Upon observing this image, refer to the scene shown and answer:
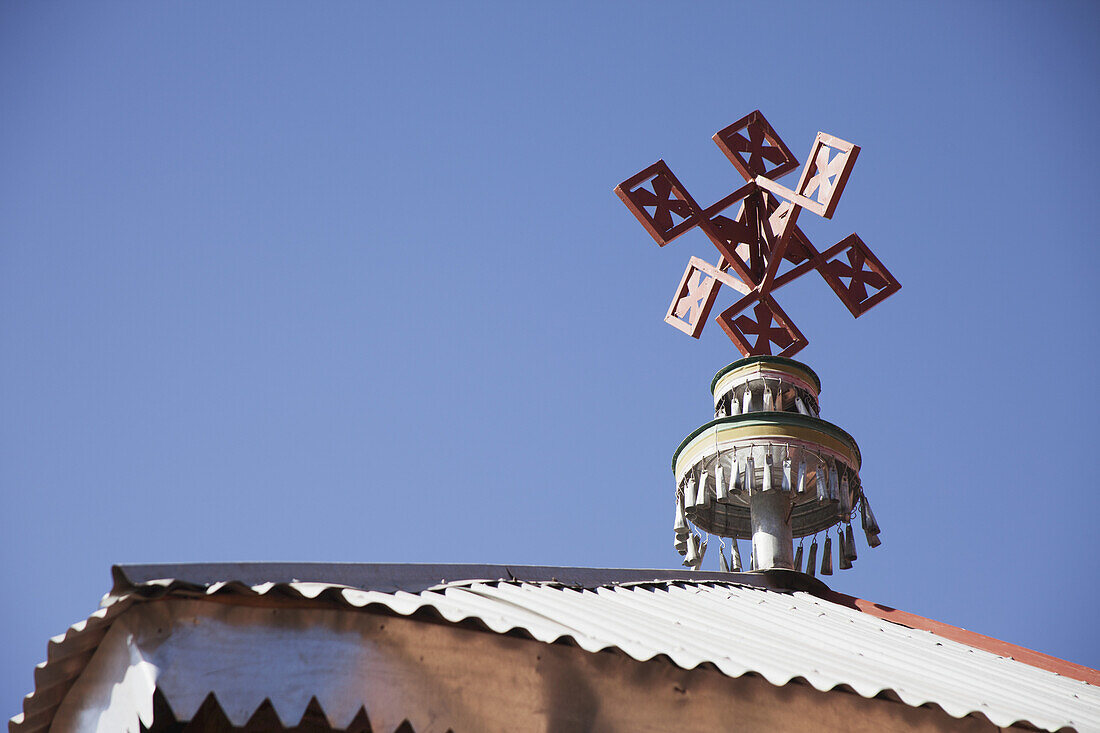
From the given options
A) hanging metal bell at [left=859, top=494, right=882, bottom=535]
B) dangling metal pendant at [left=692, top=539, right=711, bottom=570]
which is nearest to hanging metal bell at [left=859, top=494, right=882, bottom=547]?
hanging metal bell at [left=859, top=494, right=882, bottom=535]

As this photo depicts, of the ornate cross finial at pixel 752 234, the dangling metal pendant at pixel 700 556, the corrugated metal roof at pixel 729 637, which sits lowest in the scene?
the corrugated metal roof at pixel 729 637

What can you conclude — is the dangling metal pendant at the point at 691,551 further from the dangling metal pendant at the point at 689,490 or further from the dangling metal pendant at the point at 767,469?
the dangling metal pendant at the point at 767,469

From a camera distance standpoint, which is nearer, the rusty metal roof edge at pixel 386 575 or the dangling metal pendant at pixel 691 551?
the rusty metal roof edge at pixel 386 575

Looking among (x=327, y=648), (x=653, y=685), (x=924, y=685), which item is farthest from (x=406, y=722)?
(x=924, y=685)

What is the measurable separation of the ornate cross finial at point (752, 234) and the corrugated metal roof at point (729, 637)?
3.70 meters

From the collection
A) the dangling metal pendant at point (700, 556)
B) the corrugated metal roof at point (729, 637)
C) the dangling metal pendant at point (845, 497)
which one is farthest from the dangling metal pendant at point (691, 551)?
the corrugated metal roof at point (729, 637)

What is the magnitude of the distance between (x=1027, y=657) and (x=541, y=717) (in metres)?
4.61

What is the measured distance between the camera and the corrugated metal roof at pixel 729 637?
4016 millimetres

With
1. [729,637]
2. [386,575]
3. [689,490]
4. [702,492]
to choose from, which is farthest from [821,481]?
[386,575]

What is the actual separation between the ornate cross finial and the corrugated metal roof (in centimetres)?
370

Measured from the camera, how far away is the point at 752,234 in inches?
410

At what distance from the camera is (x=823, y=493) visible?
9070mm

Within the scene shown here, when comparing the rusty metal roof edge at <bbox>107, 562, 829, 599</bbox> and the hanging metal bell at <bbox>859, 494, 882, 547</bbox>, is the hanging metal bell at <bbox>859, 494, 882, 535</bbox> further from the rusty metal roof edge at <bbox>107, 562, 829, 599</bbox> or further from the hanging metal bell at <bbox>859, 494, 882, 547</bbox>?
the rusty metal roof edge at <bbox>107, 562, 829, 599</bbox>

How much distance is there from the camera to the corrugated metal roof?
13.2 ft
